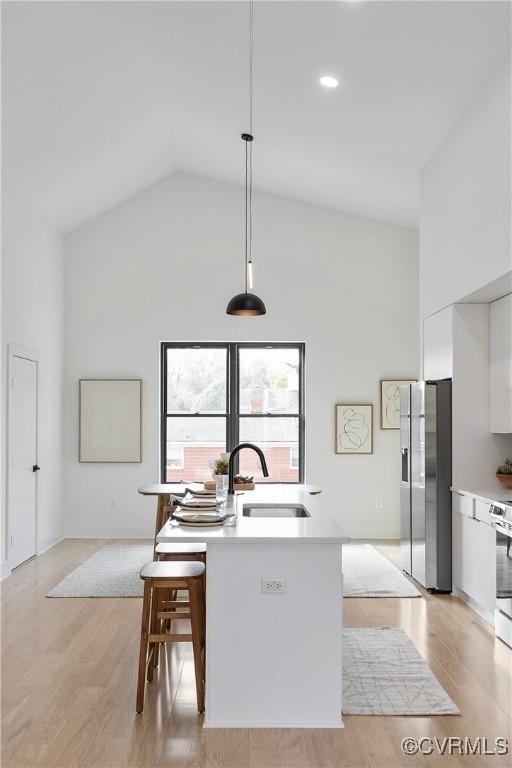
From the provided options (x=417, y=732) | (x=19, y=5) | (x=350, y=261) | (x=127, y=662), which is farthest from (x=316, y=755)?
(x=350, y=261)

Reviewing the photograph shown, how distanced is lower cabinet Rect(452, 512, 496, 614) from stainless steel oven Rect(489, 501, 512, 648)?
0.36 ft

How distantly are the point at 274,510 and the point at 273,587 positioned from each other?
3.30 ft

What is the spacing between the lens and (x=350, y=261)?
7809 millimetres

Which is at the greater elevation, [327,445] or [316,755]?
[327,445]

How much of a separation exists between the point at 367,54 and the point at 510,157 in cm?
115

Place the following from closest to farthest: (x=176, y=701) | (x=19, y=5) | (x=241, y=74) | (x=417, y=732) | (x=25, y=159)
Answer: (x=417, y=732), (x=176, y=701), (x=19, y=5), (x=241, y=74), (x=25, y=159)

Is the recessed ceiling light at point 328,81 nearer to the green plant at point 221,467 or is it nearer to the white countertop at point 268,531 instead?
the green plant at point 221,467

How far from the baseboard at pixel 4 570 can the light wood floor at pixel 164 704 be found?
92cm

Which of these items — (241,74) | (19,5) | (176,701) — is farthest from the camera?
(241,74)

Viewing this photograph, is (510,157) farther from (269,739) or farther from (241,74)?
(269,739)

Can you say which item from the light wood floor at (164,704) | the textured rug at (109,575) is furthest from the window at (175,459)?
the light wood floor at (164,704)

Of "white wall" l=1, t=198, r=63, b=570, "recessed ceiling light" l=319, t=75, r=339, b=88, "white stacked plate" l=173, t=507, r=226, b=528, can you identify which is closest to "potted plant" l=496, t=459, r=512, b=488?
"white stacked plate" l=173, t=507, r=226, b=528

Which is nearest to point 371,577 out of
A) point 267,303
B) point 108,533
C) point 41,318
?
point 108,533

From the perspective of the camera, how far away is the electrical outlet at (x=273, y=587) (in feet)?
9.91
